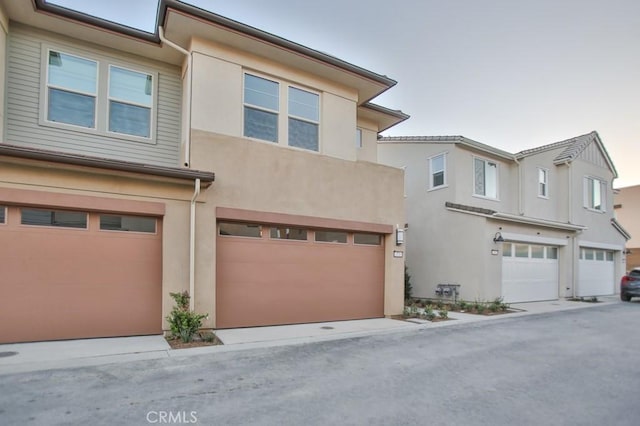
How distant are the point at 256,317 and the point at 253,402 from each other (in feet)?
15.3

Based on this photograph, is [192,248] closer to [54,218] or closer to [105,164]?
[105,164]

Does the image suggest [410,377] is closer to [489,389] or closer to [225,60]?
[489,389]

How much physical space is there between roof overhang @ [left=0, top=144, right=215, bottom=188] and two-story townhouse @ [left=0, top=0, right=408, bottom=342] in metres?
0.03

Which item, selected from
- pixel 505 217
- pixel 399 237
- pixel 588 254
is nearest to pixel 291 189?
pixel 399 237

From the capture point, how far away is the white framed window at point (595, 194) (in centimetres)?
1971

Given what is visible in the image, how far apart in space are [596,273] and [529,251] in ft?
21.5

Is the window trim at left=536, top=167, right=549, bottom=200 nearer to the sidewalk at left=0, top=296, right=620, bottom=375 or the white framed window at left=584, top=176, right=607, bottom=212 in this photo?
the white framed window at left=584, top=176, right=607, bottom=212

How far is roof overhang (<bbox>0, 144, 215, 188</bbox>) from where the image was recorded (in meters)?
6.54

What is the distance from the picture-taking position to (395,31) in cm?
1370

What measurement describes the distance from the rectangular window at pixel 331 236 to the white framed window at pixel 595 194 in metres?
15.6

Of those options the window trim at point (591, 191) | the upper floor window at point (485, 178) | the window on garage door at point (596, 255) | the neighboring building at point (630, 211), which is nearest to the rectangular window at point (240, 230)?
the upper floor window at point (485, 178)

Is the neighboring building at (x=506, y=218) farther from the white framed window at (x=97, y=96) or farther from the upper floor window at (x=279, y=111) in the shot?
the white framed window at (x=97, y=96)

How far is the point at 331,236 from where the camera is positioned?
34.7ft

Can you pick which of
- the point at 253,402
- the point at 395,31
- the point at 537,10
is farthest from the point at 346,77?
the point at 253,402
